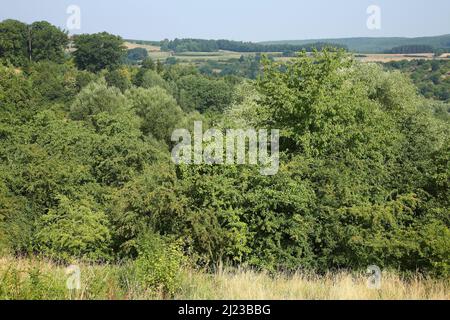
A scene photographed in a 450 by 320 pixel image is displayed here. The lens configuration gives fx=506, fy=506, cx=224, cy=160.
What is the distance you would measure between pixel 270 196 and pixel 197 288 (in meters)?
7.03

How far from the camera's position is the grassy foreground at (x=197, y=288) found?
22.8ft

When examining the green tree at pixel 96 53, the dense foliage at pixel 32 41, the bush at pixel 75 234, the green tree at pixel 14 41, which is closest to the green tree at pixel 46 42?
the dense foliage at pixel 32 41

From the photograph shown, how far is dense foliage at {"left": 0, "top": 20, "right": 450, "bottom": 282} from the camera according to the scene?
13508mm

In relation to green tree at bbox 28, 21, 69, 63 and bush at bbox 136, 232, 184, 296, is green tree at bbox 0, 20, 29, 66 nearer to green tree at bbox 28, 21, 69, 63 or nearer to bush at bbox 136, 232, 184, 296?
green tree at bbox 28, 21, 69, 63

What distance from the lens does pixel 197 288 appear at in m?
7.77

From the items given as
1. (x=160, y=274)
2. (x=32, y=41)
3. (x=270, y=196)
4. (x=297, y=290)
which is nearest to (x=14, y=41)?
(x=32, y=41)

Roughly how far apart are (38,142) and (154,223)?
1255 cm

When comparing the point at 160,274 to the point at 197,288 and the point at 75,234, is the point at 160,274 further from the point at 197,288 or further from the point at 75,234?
the point at 75,234

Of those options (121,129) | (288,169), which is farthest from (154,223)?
(121,129)

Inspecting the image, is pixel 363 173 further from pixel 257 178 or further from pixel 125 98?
pixel 125 98

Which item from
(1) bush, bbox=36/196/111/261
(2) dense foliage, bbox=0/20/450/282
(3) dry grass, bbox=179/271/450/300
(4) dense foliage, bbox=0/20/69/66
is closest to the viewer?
(3) dry grass, bbox=179/271/450/300

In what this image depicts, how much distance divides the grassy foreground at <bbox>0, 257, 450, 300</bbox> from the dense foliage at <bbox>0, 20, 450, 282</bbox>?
41 cm

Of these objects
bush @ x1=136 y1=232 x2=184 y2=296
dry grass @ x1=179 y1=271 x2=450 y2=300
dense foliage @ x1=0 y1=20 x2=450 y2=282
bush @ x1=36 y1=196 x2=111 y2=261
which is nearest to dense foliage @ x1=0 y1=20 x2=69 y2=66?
→ dense foliage @ x1=0 y1=20 x2=450 y2=282

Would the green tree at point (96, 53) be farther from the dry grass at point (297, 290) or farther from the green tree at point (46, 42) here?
the dry grass at point (297, 290)
